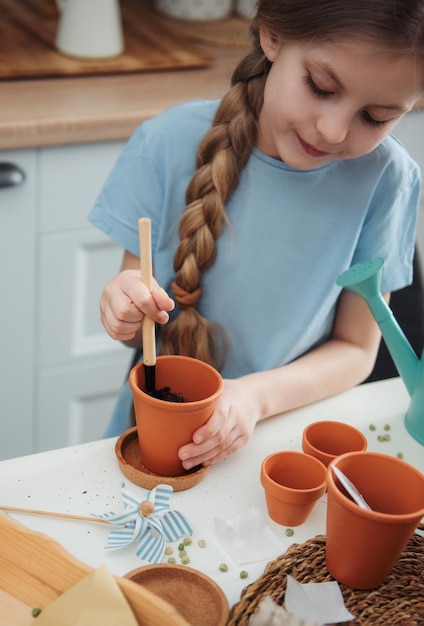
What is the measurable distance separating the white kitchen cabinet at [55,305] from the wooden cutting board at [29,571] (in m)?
0.95

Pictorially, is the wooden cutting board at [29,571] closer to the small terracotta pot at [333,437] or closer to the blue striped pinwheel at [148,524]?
the blue striped pinwheel at [148,524]

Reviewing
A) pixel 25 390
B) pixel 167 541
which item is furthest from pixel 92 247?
pixel 167 541

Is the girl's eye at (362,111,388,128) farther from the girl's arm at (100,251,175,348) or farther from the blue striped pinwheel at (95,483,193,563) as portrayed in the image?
the blue striped pinwheel at (95,483,193,563)

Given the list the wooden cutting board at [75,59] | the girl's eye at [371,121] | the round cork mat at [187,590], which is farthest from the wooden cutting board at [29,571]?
the wooden cutting board at [75,59]

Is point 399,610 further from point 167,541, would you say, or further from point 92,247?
point 92,247

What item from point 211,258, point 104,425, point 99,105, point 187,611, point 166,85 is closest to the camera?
point 187,611

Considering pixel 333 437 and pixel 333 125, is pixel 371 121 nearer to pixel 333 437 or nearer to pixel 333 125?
pixel 333 125

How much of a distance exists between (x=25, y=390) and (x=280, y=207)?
890 mm

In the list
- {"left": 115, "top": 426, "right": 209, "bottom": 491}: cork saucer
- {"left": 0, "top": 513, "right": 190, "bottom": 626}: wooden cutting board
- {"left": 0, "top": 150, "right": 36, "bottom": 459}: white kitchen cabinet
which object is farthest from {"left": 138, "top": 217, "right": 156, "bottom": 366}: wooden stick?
{"left": 0, "top": 150, "right": 36, "bottom": 459}: white kitchen cabinet

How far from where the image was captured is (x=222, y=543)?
0.86 meters

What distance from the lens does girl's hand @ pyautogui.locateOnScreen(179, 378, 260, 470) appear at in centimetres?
91

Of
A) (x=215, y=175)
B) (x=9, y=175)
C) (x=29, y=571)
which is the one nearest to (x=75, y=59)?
(x=9, y=175)

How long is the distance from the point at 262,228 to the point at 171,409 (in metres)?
0.38

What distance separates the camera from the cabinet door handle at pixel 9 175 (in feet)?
5.13
